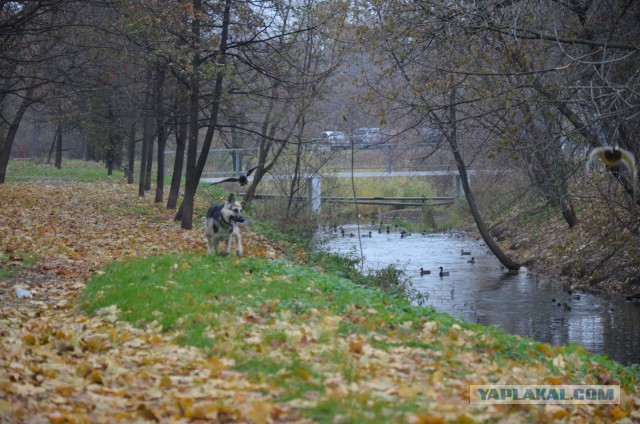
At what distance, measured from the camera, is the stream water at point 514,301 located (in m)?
14.6

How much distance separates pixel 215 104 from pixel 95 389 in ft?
47.4

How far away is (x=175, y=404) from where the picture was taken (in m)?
6.39

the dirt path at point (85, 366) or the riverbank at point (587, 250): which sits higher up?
the riverbank at point (587, 250)

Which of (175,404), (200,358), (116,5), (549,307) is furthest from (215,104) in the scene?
(175,404)

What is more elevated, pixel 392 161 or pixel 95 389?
pixel 392 161

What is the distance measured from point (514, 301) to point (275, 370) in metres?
12.6

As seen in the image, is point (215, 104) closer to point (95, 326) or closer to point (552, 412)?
point (95, 326)

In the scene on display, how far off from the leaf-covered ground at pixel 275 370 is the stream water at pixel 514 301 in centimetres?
320

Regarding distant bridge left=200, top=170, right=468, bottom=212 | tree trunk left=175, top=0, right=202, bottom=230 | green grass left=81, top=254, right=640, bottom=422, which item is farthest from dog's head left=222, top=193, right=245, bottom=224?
distant bridge left=200, top=170, right=468, bottom=212

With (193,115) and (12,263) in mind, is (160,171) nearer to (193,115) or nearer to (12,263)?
(193,115)

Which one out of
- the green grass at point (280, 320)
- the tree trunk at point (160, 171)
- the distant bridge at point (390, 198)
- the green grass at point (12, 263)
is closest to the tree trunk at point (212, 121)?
the green grass at point (12, 263)

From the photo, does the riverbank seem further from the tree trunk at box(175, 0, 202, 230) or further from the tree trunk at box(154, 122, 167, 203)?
the tree trunk at box(154, 122, 167, 203)

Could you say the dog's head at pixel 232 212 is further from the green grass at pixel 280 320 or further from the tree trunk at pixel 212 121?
the tree trunk at pixel 212 121

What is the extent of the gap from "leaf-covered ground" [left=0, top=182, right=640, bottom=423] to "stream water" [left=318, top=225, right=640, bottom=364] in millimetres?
3200
